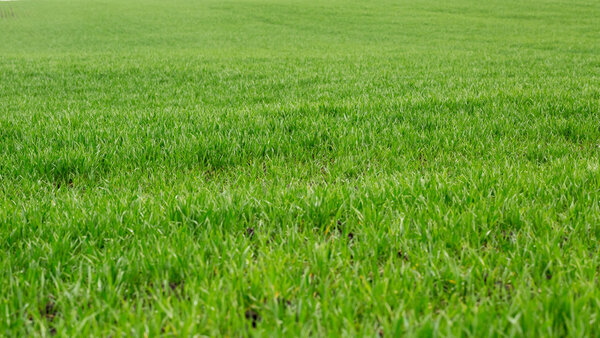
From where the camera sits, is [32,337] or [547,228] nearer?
[32,337]

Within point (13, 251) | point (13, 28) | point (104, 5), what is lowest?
point (13, 251)

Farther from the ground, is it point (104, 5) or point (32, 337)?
point (104, 5)

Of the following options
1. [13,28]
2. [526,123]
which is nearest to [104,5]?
[13,28]

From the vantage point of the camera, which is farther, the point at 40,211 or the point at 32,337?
the point at 40,211

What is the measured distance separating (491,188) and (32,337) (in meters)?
2.59

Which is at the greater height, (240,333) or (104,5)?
(104,5)

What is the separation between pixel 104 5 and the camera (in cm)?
5203

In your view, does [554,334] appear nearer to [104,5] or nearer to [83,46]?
[83,46]

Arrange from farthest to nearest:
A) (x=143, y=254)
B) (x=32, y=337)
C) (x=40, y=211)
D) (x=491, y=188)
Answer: (x=491, y=188)
(x=40, y=211)
(x=143, y=254)
(x=32, y=337)

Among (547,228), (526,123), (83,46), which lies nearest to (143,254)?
(547,228)

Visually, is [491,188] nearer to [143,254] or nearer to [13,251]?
[143,254]

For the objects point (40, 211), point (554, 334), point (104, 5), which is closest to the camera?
point (554, 334)

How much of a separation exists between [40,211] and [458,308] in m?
2.38

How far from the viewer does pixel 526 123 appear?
468 centimetres
